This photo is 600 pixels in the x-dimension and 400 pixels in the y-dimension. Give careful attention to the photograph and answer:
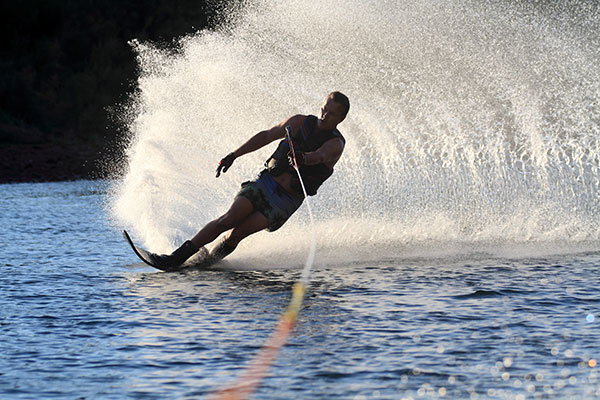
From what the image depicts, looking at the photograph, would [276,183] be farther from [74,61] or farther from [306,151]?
[74,61]

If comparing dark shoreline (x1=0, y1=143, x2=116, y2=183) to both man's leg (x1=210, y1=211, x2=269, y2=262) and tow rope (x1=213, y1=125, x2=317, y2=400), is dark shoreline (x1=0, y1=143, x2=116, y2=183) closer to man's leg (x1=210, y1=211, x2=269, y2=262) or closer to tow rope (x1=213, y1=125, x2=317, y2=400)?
man's leg (x1=210, y1=211, x2=269, y2=262)

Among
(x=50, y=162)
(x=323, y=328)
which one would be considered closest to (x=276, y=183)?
(x=323, y=328)

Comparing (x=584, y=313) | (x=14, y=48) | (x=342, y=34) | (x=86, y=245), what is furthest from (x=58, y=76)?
(x=584, y=313)

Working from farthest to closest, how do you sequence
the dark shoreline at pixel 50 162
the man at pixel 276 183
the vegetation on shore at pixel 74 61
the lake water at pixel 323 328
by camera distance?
the vegetation on shore at pixel 74 61
the dark shoreline at pixel 50 162
the man at pixel 276 183
the lake water at pixel 323 328

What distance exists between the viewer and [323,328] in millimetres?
5965

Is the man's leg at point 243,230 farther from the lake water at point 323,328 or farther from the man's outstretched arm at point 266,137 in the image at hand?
the man's outstretched arm at point 266,137

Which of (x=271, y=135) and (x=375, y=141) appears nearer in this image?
(x=271, y=135)

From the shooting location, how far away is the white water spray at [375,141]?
1016 cm

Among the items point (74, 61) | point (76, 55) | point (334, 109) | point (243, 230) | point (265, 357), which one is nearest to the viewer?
point (265, 357)

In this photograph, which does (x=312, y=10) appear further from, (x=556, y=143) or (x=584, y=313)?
(x=584, y=313)

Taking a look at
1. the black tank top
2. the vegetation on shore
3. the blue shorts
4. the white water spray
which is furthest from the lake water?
the vegetation on shore

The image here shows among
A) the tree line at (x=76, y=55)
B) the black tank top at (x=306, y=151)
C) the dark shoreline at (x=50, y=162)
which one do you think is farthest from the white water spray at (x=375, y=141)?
the tree line at (x=76, y=55)

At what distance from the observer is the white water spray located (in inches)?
400

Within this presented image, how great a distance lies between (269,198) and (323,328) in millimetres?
2551
